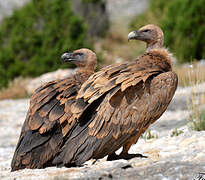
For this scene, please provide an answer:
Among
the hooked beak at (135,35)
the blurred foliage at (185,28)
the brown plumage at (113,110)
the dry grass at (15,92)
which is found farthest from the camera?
the blurred foliage at (185,28)

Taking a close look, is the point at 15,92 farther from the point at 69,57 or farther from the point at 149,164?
the point at 149,164

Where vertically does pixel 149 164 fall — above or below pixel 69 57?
below

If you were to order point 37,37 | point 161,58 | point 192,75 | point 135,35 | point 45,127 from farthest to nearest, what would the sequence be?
1. point 37,37
2. point 192,75
3. point 135,35
4. point 161,58
5. point 45,127

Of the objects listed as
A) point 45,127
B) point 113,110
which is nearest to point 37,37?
point 45,127

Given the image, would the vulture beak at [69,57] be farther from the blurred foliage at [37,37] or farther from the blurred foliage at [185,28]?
the blurred foliage at [185,28]

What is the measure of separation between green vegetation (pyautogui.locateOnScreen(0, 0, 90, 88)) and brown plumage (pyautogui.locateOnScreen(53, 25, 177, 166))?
10810mm

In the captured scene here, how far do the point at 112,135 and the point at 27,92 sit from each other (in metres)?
10.2

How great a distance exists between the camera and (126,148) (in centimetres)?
508

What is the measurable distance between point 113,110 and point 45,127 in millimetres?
881

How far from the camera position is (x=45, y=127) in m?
5.26

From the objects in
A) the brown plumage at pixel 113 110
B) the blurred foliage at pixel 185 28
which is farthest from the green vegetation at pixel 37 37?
the brown plumage at pixel 113 110

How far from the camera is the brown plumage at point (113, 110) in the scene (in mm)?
4773

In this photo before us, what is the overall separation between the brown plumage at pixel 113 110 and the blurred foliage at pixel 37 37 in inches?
426

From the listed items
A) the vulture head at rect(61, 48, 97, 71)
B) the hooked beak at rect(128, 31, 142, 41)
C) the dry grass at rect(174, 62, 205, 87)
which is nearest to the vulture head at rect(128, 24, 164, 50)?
the hooked beak at rect(128, 31, 142, 41)
